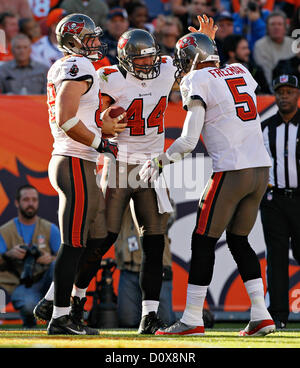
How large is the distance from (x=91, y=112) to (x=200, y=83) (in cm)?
70

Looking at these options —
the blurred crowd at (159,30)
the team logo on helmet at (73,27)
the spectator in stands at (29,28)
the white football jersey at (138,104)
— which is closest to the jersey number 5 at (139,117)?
the white football jersey at (138,104)

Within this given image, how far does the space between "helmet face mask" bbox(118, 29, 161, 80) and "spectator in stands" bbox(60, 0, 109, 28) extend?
14.3 ft

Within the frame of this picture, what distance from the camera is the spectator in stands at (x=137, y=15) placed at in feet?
31.7

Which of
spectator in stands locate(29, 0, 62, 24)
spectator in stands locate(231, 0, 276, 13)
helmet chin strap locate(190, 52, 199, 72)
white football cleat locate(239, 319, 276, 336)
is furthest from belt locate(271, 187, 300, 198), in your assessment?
spectator in stands locate(29, 0, 62, 24)

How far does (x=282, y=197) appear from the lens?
256 inches

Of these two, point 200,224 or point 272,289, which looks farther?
point 272,289

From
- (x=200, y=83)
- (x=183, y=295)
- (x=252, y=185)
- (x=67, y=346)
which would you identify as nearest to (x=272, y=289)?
(x=183, y=295)

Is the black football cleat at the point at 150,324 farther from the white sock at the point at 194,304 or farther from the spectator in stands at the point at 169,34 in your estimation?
the spectator in stands at the point at 169,34

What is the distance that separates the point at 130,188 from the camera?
17.3 feet

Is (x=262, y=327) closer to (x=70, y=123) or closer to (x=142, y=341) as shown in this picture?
(x=142, y=341)

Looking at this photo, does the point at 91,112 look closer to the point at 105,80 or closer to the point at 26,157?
the point at 105,80

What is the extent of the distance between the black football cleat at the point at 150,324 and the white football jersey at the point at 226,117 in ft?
3.49

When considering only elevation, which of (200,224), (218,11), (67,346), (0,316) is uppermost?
(218,11)

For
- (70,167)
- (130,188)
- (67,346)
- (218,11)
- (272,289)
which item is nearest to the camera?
(67,346)
